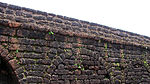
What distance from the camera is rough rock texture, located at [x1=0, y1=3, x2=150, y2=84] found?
11.9 ft

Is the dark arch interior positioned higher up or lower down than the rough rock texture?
lower down

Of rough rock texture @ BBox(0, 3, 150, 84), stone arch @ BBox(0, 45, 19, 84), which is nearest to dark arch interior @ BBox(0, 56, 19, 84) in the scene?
stone arch @ BBox(0, 45, 19, 84)

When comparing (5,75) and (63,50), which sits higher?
(63,50)

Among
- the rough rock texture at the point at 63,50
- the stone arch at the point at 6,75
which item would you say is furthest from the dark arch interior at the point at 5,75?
the rough rock texture at the point at 63,50

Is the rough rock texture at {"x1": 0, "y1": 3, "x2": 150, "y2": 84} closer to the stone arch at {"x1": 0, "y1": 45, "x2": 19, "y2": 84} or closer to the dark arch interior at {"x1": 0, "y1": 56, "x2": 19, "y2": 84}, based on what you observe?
the stone arch at {"x1": 0, "y1": 45, "x2": 19, "y2": 84}

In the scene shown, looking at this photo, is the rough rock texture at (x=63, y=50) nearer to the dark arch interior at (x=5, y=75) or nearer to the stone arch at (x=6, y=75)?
the stone arch at (x=6, y=75)

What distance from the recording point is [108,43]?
5090 mm

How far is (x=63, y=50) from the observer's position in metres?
4.21

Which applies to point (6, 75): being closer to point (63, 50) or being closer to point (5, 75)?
point (5, 75)

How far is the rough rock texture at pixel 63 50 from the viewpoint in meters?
3.62

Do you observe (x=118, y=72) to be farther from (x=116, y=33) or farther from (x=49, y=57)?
(x=49, y=57)

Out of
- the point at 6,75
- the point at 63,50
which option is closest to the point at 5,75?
the point at 6,75

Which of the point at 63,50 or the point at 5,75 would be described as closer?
the point at 5,75

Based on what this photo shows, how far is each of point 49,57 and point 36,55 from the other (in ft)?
1.07
